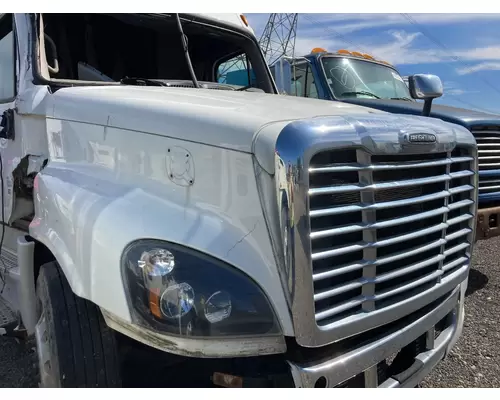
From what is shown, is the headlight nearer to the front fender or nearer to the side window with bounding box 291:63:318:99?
the front fender

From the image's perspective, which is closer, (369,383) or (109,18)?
(369,383)

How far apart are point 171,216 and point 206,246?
0.22 m

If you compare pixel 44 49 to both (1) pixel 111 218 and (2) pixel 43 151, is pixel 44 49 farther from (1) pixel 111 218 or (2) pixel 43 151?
(1) pixel 111 218

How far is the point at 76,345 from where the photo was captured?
86.0 inches

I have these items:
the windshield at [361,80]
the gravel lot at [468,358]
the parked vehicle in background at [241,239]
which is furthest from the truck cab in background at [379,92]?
the parked vehicle in background at [241,239]

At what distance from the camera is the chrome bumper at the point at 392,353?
1954 millimetres

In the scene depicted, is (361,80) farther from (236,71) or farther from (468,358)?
(468,358)

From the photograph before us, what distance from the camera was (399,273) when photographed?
2273mm

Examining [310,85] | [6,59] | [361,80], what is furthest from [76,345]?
[361,80]

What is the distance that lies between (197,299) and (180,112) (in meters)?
0.86

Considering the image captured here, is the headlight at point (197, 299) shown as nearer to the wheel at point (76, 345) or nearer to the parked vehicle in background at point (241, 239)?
the parked vehicle in background at point (241, 239)

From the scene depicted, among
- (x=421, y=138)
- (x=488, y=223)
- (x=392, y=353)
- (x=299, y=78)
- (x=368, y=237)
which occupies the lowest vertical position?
(x=488, y=223)

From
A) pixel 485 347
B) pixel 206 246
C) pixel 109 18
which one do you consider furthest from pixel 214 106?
pixel 485 347

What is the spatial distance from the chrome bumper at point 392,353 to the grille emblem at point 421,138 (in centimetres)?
87
